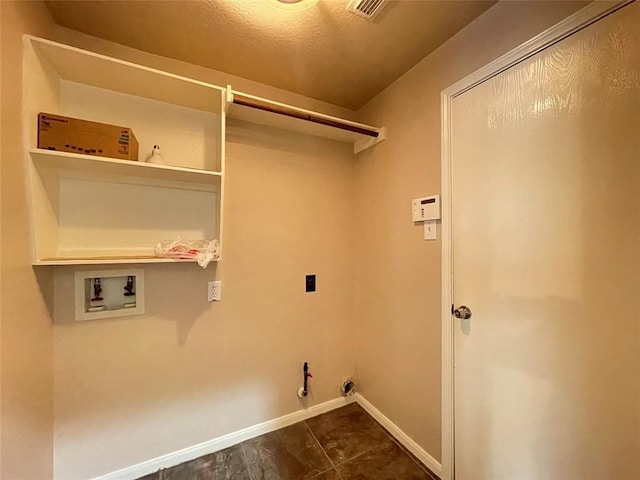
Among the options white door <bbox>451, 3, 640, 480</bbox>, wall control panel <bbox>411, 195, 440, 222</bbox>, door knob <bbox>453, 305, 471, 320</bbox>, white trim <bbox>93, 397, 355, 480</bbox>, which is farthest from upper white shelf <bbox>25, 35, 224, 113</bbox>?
white trim <bbox>93, 397, 355, 480</bbox>

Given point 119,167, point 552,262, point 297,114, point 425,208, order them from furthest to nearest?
1. point 297,114
2. point 425,208
3. point 119,167
4. point 552,262

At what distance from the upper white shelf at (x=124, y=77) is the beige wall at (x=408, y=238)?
45.1 inches

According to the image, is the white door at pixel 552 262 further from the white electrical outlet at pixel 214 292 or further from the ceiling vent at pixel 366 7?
the white electrical outlet at pixel 214 292

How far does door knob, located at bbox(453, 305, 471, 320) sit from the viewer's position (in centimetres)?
Result: 136

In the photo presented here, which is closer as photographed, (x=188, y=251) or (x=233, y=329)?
(x=188, y=251)

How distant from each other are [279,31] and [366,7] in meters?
0.46

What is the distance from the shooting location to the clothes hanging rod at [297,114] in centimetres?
154

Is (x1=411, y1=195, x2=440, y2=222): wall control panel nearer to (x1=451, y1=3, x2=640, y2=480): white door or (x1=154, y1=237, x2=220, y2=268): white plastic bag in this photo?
(x1=451, y1=3, x2=640, y2=480): white door

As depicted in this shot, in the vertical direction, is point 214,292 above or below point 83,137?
below

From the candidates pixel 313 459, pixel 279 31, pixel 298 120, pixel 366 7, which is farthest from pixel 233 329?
pixel 366 7

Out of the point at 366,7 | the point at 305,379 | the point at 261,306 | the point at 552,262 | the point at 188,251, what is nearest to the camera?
the point at 552,262

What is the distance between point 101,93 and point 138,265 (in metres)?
0.96

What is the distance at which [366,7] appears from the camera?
1.22 metres

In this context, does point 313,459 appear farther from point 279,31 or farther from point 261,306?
point 279,31
